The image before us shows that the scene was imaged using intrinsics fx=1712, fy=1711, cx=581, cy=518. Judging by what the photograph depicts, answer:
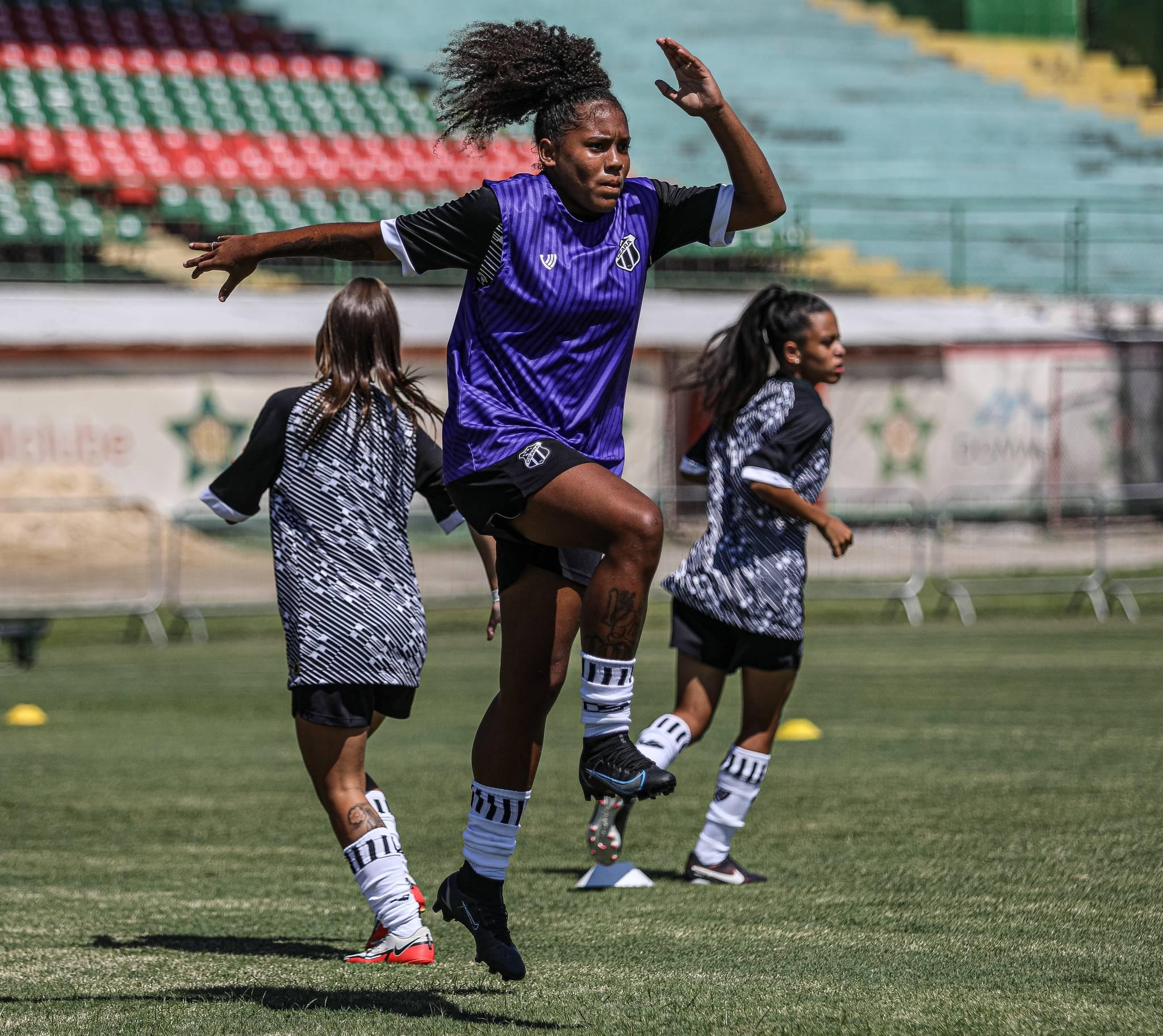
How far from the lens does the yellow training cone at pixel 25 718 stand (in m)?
10.8

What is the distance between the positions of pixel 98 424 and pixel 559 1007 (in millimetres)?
16090

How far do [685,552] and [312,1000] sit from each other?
14.3 meters

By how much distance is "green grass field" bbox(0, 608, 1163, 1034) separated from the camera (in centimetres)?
407

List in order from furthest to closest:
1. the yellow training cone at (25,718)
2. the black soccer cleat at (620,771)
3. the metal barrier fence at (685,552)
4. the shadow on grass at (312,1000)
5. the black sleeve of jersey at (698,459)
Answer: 1. the metal barrier fence at (685,552)
2. the yellow training cone at (25,718)
3. the black sleeve of jersey at (698,459)
4. the shadow on grass at (312,1000)
5. the black soccer cleat at (620,771)

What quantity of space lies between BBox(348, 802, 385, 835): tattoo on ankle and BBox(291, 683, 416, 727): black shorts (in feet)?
0.78

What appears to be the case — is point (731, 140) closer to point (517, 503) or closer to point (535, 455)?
point (535, 455)

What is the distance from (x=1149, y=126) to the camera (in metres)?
30.3

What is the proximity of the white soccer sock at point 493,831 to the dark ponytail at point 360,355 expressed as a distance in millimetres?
1172

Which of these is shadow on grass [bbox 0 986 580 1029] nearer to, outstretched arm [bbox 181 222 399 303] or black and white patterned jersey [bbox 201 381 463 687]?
black and white patterned jersey [bbox 201 381 463 687]

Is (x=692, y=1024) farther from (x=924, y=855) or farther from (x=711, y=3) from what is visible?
(x=711, y=3)

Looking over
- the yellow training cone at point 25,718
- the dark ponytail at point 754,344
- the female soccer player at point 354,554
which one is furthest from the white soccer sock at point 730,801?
the yellow training cone at point 25,718

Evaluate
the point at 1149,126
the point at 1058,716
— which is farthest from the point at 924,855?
the point at 1149,126

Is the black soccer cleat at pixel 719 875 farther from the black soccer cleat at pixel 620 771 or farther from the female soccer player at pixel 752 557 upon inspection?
the black soccer cleat at pixel 620 771

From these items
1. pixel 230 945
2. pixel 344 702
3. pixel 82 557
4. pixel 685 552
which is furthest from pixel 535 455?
pixel 685 552
